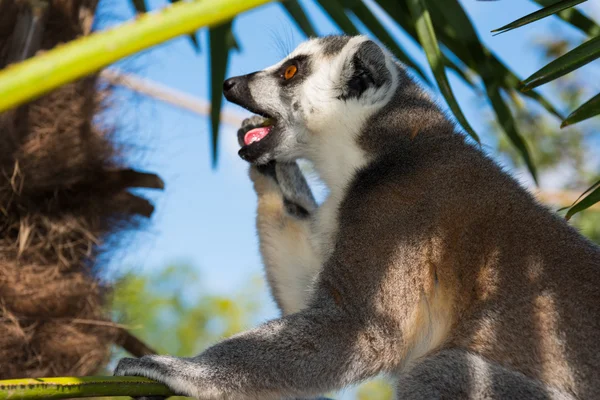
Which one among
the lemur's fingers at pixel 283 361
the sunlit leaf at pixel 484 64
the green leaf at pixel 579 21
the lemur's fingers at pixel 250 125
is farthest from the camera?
the lemur's fingers at pixel 250 125

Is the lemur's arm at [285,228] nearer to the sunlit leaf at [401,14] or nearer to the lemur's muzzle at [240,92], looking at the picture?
the lemur's muzzle at [240,92]

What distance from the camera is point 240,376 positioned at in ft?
8.64

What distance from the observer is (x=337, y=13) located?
327 cm

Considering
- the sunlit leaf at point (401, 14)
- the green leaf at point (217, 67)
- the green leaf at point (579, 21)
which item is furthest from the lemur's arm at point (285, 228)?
the green leaf at point (579, 21)

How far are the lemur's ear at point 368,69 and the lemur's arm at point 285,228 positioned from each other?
1.77ft

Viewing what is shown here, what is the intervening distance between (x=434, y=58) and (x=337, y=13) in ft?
2.78

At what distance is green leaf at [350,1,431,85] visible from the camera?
3.53 meters

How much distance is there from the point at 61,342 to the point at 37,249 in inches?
18.6

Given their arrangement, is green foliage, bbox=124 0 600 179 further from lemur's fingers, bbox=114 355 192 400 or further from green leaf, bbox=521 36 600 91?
lemur's fingers, bbox=114 355 192 400

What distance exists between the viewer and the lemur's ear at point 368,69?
3395mm

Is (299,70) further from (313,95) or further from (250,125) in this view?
(250,125)

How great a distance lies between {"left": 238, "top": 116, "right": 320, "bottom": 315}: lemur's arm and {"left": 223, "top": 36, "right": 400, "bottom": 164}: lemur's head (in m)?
0.16

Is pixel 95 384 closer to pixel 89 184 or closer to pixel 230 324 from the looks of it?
pixel 89 184

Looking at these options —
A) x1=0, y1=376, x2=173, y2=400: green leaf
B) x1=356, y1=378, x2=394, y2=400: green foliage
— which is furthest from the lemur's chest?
x1=356, y1=378, x2=394, y2=400: green foliage
